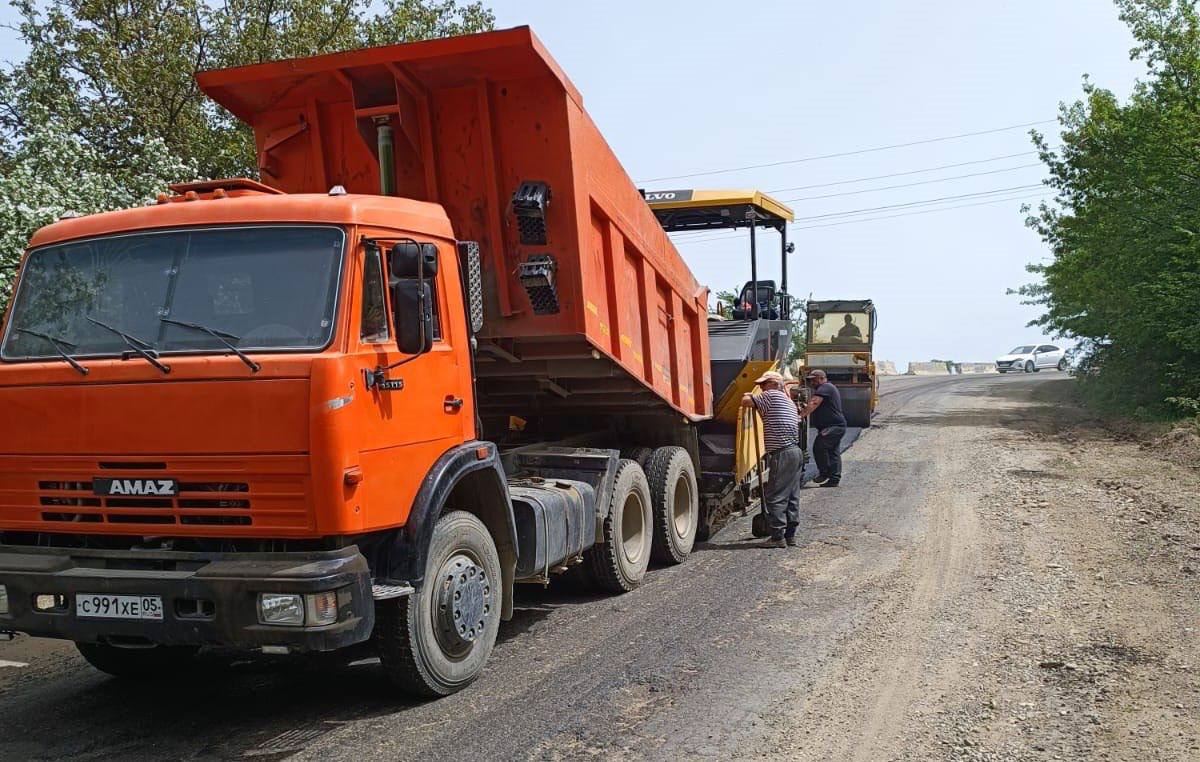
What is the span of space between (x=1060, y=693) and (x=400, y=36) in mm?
13647

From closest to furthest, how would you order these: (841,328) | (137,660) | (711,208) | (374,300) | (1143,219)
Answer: (374,300) < (137,660) < (711,208) < (1143,219) < (841,328)

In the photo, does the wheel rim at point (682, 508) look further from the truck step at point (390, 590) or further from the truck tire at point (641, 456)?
the truck step at point (390, 590)

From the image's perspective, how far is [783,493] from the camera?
29.6ft

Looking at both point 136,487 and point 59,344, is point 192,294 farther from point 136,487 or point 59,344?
point 136,487

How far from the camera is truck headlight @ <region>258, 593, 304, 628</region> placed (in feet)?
13.6

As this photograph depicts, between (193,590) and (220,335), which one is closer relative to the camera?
(193,590)

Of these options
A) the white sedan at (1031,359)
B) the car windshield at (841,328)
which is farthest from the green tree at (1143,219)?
the white sedan at (1031,359)

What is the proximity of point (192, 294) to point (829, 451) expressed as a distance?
30.9ft

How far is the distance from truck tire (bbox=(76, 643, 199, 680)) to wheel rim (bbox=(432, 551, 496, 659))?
169 cm

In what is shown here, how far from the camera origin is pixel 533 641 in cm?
618

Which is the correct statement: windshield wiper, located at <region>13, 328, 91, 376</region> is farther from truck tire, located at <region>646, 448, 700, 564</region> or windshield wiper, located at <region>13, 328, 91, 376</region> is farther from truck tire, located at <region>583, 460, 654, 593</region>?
truck tire, located at <region>646, 448, 700, 564</region>

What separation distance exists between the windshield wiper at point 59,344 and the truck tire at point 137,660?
1749mm

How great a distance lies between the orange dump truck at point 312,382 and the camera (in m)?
4.23

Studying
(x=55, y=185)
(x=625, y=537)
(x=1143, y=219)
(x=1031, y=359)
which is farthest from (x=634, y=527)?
(x=1031, y=359)
